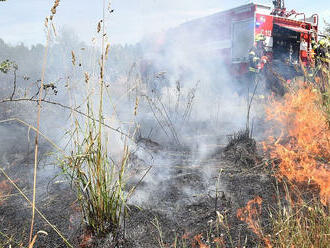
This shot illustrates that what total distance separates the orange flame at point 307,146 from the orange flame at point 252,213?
0.45 meters

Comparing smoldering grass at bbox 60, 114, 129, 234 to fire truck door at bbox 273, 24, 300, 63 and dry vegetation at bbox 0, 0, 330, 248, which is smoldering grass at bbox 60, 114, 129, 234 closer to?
dry vegetation at bbox 0, 0, 330, 248

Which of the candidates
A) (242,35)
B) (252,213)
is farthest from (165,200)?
(242,35)

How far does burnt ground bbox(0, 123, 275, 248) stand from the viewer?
2.15 meters

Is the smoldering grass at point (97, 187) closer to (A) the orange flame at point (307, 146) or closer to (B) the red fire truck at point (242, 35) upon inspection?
(A) the orange flame at point (307, 146)

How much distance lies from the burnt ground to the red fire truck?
18.3 ft

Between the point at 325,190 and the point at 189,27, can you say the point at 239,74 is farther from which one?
the point at 325,190

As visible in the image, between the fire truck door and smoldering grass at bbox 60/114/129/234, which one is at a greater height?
the fire truck door

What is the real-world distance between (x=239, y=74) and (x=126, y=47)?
18.4 m

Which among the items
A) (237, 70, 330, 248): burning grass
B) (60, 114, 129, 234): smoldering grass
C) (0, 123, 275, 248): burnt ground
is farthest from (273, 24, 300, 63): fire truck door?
(60, 114, 129, 234): smoldering grass

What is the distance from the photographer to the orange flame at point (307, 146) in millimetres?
2797

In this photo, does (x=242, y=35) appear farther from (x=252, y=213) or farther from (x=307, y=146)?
(x=252, y=213)

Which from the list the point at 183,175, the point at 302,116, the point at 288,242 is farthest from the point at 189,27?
the point at 288,242

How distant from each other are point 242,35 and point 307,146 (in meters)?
6.30

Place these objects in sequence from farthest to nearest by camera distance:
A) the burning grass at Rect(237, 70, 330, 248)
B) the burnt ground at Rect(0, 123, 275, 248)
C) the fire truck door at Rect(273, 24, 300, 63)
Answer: the fire truck door at Rect(273, 24, 300, 63)
the burnt ground at Rect(0, 123, 275, 248)
the burning grass at Rect(237, 70, 330, 248)
